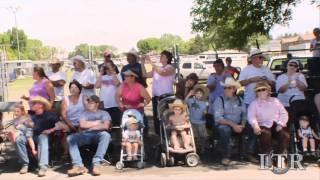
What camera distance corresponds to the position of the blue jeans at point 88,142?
25.5ft

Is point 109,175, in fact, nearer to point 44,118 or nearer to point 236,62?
point 44,118

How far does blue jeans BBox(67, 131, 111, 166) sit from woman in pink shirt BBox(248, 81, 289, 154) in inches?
91.0

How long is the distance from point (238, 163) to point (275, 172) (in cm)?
79

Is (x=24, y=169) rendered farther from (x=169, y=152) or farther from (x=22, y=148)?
(x=169, y=152)

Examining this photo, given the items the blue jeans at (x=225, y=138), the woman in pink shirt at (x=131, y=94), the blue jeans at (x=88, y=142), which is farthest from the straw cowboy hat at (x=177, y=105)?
the blue jeans at (x=88, y=142)

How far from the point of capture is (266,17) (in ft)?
39.3

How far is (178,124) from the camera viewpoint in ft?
26.5

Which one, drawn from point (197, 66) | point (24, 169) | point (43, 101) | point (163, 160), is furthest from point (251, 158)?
point (197, 66)

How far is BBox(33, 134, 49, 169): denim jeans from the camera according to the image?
7800 mm

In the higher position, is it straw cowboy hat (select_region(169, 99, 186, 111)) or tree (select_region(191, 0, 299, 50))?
tree (select_region(191, 0, 299, 50))

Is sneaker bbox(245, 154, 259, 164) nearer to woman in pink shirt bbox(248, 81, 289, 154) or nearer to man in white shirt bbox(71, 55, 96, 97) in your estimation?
woman in pink shirt bbox(248, 81, 289, 154)

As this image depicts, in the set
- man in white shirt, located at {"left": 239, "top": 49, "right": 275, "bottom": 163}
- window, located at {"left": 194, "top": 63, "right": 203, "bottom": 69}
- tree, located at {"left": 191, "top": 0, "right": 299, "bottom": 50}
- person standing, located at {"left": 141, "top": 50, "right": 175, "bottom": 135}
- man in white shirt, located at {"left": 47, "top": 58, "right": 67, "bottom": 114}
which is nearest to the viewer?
man in white shirt, located at {"left": 239, "top": 49, "right": 275, "bottom": 163}

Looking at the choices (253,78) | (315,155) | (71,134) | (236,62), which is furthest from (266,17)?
(236,62)

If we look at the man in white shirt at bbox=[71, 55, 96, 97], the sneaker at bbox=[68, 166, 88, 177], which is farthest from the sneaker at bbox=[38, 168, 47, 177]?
the man in white shirt at bbox=[71, 55, 96, 97]
